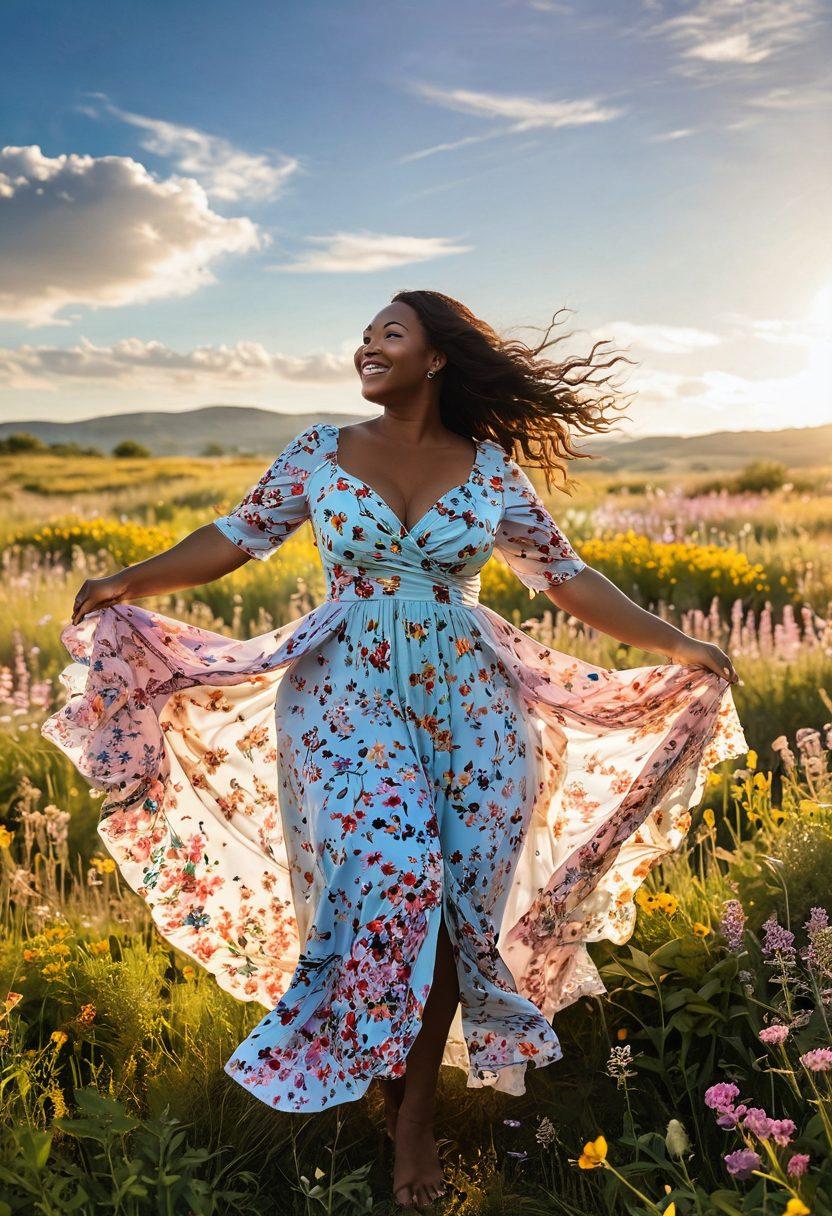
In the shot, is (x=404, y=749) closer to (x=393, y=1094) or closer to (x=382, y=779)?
(x=382, y=779)

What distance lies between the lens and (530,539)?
421cm

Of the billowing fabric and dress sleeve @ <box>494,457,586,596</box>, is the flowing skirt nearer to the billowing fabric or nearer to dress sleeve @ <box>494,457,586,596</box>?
the billowing fabric

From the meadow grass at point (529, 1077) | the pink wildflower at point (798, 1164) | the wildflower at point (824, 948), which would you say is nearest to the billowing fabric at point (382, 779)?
the meadow grass at point (529, 1077)

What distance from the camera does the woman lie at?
3.35m

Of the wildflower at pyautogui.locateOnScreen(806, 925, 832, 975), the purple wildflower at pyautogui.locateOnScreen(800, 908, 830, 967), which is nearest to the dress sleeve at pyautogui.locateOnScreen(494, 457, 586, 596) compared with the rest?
the purple wildflower at pyautogui.locateOnScreen(800, 908, 830, 967)

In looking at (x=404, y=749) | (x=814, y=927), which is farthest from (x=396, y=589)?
(x=814, y=927)

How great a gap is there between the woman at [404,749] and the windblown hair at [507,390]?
0.01m

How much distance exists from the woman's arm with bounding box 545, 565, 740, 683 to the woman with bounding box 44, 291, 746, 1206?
0.01 metres

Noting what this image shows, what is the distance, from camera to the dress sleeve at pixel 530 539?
4184 millimetres

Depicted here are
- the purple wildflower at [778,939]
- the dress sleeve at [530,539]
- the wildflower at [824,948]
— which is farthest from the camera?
the dress sleeve at [530,539]

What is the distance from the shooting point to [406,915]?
3244mm

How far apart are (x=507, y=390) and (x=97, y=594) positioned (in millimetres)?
1584

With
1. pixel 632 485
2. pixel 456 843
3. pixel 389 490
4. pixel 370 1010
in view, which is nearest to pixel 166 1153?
pixel 370 1010

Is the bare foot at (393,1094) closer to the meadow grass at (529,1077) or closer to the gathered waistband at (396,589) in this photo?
the meadow grass at (529,1077)
